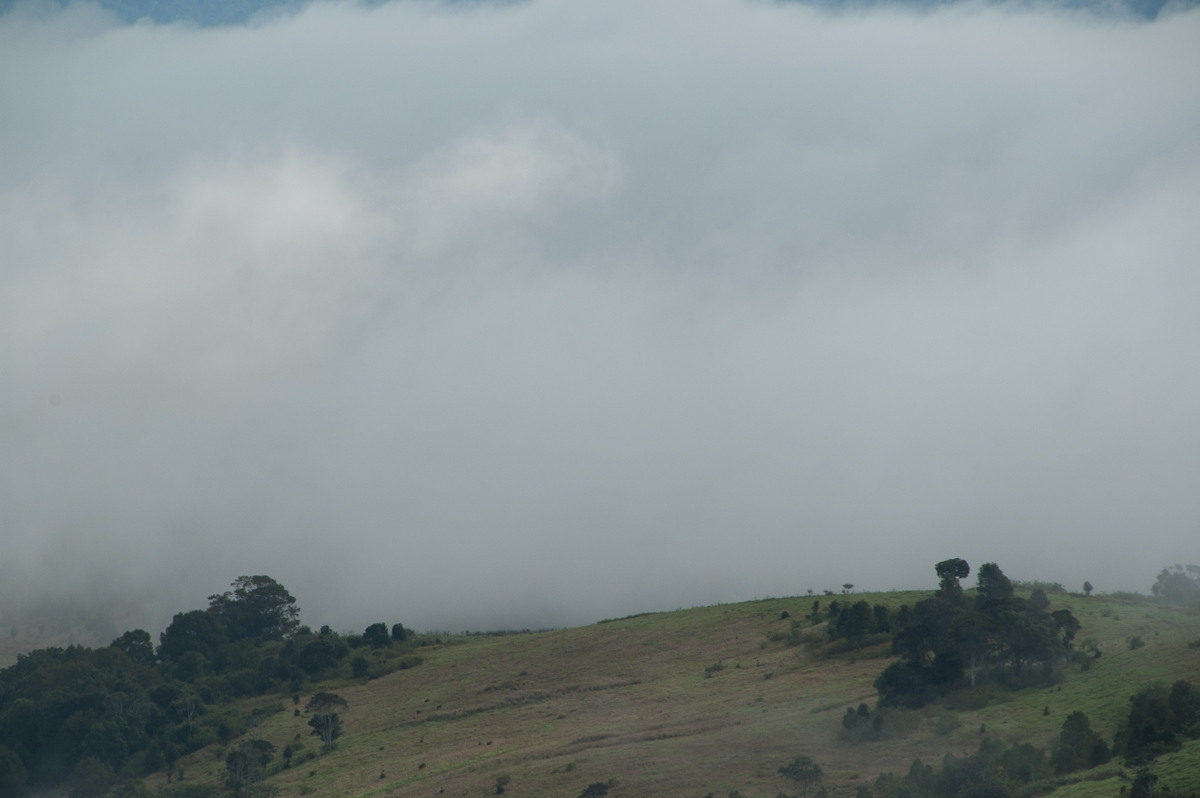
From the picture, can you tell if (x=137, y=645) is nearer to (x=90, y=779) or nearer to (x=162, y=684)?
(x=162, y=684)

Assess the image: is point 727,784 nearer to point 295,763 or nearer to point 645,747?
point 645,747

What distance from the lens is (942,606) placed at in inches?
3110

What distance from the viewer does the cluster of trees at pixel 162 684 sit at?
106062mm

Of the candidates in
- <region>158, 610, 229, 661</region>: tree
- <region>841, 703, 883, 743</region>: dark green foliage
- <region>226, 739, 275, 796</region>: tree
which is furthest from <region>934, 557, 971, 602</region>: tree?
<region>158, 610, 229, 661</region>: tree

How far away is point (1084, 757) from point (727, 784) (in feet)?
63.2

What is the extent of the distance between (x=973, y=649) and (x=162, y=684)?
303 ft

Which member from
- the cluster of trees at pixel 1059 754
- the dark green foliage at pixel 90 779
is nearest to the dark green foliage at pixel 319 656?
the dark green foliage at pixel 90 779

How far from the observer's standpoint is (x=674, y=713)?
80500 millimetres

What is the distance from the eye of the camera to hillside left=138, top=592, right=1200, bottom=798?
6318 centimetres

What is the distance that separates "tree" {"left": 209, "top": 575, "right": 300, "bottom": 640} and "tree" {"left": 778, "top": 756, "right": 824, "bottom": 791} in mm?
112410

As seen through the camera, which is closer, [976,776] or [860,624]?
[976,776]

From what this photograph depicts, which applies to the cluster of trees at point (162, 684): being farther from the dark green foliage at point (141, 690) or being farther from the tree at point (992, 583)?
the tree at point (992, 583)

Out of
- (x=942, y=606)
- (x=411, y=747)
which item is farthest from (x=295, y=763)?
(x=942, y=606)

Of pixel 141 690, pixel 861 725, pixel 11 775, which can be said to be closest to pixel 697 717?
pixel 861 725
